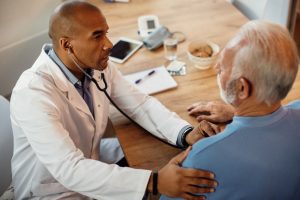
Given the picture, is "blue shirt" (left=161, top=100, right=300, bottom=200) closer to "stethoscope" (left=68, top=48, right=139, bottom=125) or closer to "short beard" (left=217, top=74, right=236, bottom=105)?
"short beard" (left=217, top=74, right=236, bottom=105)

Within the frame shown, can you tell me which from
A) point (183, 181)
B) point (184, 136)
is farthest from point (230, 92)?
point (184, 136)

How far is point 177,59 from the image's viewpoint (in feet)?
5.97

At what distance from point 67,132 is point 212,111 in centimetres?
58

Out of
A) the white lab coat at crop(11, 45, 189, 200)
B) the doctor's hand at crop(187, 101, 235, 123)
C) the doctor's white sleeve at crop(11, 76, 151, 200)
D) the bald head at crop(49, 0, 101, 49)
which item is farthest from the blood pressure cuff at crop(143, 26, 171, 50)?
the doctor's white sleeve at crop(11, 76, 151, 200)

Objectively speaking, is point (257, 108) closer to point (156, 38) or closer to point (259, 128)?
point (259, 128)

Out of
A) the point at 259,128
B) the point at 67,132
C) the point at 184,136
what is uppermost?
the point at 259,128

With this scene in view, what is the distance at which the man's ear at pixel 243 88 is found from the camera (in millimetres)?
921

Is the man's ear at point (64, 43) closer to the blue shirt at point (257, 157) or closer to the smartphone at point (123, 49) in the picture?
the smartphone at point (123, 49)

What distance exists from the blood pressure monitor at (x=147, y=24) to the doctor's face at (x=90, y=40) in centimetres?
71

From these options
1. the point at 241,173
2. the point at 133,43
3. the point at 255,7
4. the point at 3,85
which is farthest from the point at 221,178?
the point at 3,85

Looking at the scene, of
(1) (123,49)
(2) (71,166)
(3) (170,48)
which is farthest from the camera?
(1) (123,49)

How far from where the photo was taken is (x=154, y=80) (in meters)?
1.69

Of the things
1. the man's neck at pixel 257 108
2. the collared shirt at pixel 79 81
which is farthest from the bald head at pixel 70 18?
the man's neck at pixel 257 108

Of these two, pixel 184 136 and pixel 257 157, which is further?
pixel 184 136
